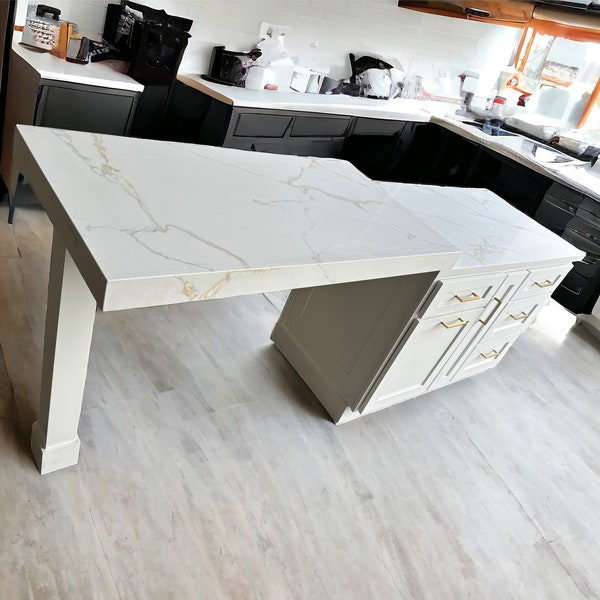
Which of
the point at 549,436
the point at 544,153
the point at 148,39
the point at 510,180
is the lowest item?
the point at 549,436

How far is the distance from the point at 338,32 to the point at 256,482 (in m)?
3.26

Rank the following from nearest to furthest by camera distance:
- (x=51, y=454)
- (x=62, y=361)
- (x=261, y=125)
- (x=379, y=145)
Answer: (x=62, y=361) < (x=51, y=454) < (x=261, y=125) < (x=379, y=145)

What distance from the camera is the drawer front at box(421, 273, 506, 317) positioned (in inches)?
72.0

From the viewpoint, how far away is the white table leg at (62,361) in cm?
132

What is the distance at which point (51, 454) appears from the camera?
→ 1637mm

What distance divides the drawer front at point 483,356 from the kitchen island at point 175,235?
2.31ft

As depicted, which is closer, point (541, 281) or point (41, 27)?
point (541, 281)

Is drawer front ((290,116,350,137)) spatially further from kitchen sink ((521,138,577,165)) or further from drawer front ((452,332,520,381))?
drawer front ((452,332,520,381))

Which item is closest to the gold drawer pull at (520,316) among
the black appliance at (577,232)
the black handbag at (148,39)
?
the black appliance at (577,232)

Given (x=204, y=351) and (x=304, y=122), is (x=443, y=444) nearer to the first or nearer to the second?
(x=204, y=351)

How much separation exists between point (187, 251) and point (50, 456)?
2.96ft

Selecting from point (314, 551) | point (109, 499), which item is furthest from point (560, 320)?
point (109, 499)

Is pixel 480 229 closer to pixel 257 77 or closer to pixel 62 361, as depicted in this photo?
pixel 62 361

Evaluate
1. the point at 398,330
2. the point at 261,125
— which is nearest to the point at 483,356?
the point at 398,330
